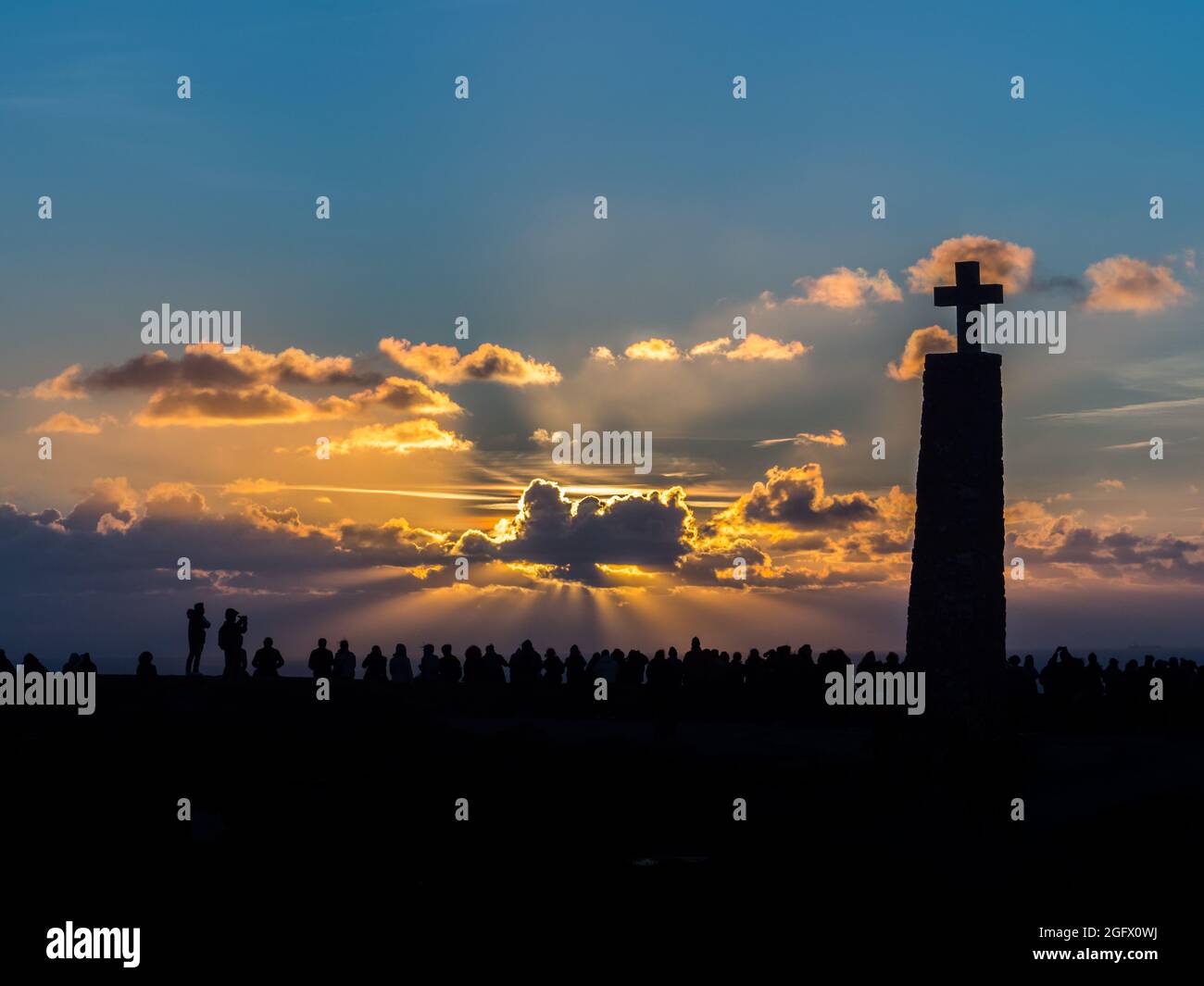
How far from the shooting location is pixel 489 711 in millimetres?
35438

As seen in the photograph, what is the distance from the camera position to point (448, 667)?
3734 cm

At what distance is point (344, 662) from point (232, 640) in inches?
134

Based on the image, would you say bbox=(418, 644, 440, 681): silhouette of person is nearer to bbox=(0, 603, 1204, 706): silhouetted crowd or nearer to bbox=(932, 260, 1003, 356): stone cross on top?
bbox=(0, 603, 1204, 706): silhouetted crowd

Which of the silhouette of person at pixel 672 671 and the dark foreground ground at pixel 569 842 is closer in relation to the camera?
the dark foreground ground at pixel 569 842

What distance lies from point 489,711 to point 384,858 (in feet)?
41.3

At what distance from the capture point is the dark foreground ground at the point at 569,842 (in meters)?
19.7

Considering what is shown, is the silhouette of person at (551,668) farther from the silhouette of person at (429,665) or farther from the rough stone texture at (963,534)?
the rough stone texture at (963,534)

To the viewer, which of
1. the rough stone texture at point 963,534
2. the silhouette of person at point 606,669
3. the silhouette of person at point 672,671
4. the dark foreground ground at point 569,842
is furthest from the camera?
the silhouette of person at point 606,669

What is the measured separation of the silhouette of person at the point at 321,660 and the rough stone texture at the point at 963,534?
45.6 feet

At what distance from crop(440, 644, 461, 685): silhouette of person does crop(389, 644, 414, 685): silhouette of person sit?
43.7 inches

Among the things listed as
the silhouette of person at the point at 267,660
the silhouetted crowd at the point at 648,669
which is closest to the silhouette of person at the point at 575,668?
the silhouetted crowd at the point at 648,669

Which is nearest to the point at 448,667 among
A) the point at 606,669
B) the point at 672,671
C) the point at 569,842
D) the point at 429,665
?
the point at 429,665

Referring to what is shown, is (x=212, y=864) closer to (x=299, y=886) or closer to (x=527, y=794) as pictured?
(x=299, y=886)

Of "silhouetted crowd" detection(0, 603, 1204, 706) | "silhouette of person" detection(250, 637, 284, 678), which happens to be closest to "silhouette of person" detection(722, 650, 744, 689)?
"silhouetted crowd" detection(0, 603, 1204, 706)
